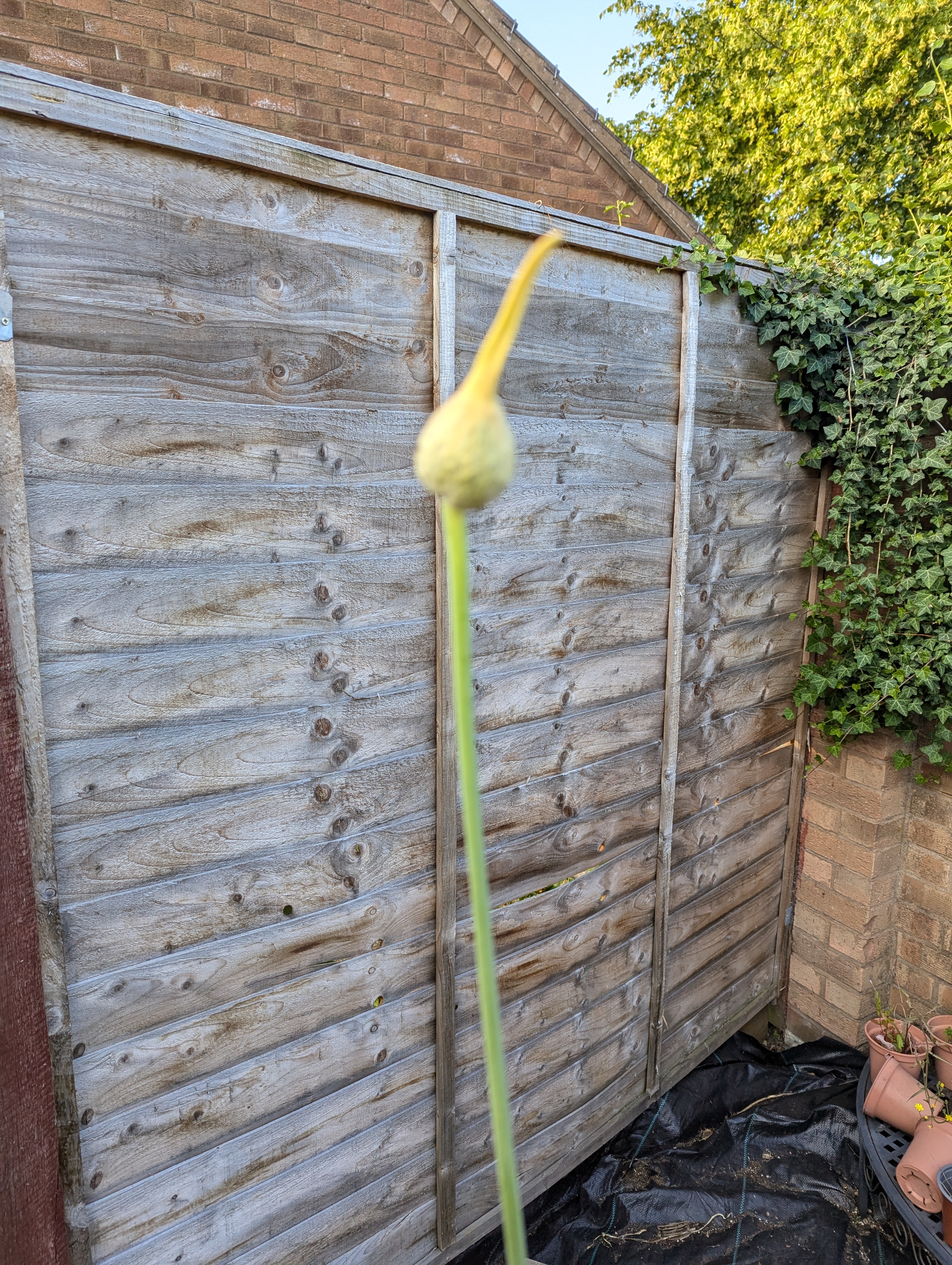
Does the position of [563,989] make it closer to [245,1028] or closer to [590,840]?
[590,840]

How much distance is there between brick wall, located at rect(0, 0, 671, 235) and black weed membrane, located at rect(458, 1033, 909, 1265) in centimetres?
339

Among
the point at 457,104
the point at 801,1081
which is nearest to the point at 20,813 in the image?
the point at 801,1081

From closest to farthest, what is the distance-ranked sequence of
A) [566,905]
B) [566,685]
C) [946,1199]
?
[946,1199]
[566,685]
[566,905]

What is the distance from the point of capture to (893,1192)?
2209mm

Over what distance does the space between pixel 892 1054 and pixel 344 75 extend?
4.35 meters

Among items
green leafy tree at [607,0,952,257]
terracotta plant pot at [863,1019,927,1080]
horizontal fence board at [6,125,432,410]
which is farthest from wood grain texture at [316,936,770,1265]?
green leafy tree at [607,0,952,257]

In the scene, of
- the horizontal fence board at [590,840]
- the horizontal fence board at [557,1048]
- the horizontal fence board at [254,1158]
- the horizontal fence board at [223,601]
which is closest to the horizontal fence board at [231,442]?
the horizontal fence board at [223,601]

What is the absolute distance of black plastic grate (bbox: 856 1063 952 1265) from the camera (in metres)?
2.06

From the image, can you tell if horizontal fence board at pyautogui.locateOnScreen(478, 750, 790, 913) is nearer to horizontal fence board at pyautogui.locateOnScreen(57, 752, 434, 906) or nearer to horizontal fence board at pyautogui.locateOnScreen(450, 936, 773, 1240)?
horizontal fence board at pyautogui.locateOnScreen(57, 752, 434, 906)

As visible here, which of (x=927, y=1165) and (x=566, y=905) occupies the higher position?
(x=566, y=905)

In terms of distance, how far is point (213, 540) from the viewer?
140 centimetres

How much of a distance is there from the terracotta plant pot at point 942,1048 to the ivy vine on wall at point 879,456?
3.03 feet

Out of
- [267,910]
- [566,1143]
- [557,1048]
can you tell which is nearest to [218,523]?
[267,910]

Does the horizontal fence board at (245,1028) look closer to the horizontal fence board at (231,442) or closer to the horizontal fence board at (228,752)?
the horizontal fence board at (228,752)
